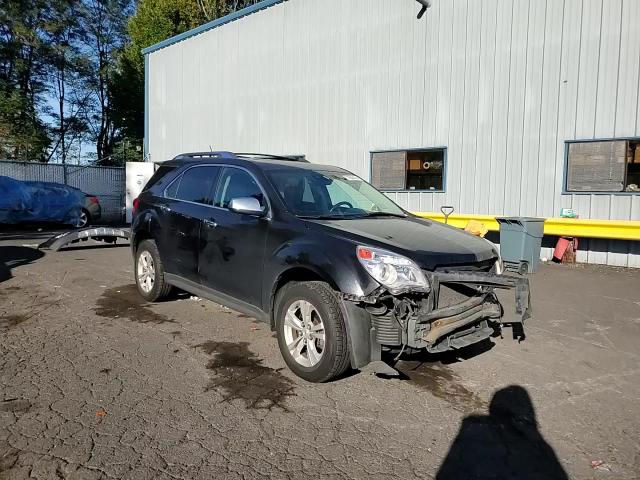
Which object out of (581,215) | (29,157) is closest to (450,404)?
(581,215)

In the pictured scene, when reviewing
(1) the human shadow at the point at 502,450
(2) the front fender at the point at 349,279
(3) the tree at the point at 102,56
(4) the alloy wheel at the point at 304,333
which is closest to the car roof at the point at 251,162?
(2) the front fender at the point at 349,279

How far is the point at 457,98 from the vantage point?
12.4 metres

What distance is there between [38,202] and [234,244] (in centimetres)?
1485

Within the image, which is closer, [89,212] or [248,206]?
[248,206]

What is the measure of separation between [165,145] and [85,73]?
74.0 ft

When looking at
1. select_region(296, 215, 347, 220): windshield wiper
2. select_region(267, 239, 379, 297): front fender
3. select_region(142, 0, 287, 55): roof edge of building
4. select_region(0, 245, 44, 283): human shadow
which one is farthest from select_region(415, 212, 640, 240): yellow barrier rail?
select_region(142, 0, 287, 55): roof edge of building

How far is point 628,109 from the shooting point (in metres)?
10.2

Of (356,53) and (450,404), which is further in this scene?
(356,53)

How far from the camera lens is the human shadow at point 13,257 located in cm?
857

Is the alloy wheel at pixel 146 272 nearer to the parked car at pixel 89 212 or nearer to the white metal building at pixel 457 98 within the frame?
the white metal building at pixel 457 98

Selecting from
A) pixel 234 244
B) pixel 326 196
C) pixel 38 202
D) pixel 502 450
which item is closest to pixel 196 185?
pixel 234 244

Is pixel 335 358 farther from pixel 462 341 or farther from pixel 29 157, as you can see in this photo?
pixel 29 157

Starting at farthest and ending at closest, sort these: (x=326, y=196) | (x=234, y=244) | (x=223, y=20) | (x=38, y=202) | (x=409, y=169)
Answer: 1. (x=223, y=20)
2. (x=38, y=202)
3. (x=409, y=169)
4. (x=326, y=196)
5. (x=234, y=244)

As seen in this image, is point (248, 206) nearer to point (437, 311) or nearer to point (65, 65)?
point (437, 311)
